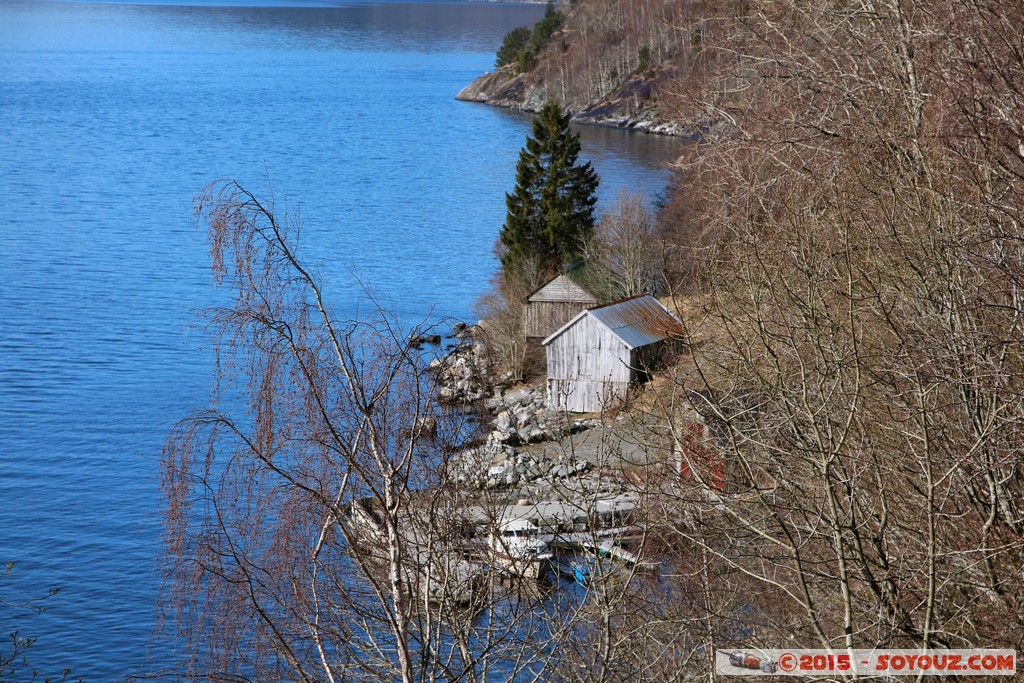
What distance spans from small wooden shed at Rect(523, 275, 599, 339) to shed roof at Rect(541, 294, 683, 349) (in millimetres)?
3224

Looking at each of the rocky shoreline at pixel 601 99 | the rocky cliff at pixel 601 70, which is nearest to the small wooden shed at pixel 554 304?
the rocky shoreline at pixel 601 99

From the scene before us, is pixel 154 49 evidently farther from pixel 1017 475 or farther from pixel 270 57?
pixel 1017 475

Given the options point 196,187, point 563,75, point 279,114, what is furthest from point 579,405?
point 563,75

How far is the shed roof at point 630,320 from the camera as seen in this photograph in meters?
40.1

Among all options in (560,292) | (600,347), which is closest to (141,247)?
(560,292)

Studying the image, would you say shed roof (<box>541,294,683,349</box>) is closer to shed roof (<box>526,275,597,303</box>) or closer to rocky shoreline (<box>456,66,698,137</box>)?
shed roof (<box>526,275,597,303</box>)

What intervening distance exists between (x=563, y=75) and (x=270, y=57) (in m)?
72.9

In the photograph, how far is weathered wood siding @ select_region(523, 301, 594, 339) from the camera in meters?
45.4

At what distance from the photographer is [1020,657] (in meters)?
8.11

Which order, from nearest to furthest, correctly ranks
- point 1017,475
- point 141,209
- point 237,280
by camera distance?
point 237,280 → point 1017,475 → point 141,209

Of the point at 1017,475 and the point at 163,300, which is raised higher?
the point at 1017,475

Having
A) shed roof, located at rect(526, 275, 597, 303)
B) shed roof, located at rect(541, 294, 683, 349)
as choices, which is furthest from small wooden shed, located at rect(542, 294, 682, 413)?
shed roof, located at rect(526, 275, 597, 303)

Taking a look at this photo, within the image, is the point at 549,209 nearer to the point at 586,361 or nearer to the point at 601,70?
the point at 586,361

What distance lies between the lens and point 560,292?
150 feet
